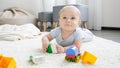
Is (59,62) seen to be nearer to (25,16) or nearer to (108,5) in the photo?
(25,16)

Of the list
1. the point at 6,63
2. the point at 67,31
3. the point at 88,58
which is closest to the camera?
the point at 6,63

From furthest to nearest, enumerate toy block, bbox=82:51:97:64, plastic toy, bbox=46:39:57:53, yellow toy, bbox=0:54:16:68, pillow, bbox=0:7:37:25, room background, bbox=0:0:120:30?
room background, bbox=0:0:120:30 → pillow, bbox=0:7:37:25 → plastic toy, bbox=46:39:57:53 → toy block, bbox=82:51:97:64 → yellow toy, bbox=0:54:16:68

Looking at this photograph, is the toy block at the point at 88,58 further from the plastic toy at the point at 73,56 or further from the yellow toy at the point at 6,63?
the yellow toy at the point at 6,63

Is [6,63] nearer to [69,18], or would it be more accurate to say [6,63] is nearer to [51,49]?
[51,49]

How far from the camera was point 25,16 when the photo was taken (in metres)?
3.06

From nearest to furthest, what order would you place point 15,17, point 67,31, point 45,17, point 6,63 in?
point 6,63 < point 67,31 < point 15,17 < point 45,17

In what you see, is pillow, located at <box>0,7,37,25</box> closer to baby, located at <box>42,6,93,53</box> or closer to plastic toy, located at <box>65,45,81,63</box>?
baby, located at <box>42,6,93,53</box>

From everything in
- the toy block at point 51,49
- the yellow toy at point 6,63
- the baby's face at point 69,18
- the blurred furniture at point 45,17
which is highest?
the baby's face at point 69,18

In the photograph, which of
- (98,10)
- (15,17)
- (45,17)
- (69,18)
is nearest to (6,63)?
(69,18)

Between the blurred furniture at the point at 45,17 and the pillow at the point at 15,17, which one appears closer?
the pillow at the point at 15,17

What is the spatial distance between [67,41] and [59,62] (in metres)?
0.33

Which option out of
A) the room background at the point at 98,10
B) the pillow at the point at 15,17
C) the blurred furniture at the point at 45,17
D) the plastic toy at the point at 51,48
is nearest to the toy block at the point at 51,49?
the plastic toy at the point at 51,48

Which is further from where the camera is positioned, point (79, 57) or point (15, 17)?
point (15, 17)

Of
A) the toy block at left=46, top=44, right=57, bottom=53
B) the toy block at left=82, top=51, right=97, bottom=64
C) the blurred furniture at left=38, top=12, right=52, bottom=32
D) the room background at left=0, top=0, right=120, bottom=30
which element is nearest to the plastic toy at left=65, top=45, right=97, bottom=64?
the toy block at left=82, top=51, right=97, bottom=64
